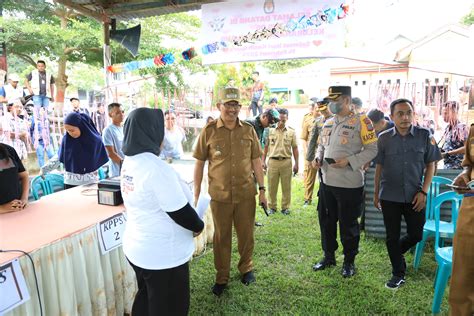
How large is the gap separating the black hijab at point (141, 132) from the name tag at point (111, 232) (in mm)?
865

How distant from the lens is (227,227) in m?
2.83

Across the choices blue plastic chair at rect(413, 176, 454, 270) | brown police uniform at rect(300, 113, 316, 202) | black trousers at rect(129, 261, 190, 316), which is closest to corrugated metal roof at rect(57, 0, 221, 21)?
brown police uniform at rect(300, 113, 316, 202)

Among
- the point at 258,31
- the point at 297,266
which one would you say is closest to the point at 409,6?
the point at 258,31

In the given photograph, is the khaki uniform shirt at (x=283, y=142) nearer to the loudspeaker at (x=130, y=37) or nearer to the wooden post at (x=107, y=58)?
the loudspeaker at (x=130, y=37)

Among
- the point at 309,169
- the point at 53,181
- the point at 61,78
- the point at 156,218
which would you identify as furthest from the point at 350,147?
the point at 61,78

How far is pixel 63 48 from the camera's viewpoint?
9.99 metres

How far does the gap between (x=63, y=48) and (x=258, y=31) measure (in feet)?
27.6

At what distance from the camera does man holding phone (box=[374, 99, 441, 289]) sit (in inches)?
106

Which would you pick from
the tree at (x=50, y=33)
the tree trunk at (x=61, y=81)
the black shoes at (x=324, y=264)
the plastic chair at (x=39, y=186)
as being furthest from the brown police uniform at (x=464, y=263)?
the tree trunk at (x=61, y=81)

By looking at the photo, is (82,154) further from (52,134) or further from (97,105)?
(97,105)

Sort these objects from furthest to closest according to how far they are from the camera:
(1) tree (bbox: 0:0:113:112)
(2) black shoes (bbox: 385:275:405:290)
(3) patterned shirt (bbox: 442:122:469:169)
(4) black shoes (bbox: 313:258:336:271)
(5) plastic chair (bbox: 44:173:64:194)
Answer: (1) tree (bbox: 0:0:113:112)
(3) patterned shirt (bbox: 442:122:469:169)
(5) plastic chair (bbox: 44:173:64:194)
(4) black shoes (bbox: 313:258:336:271)
(2) black shoes (bbox: 385:275:405:290)

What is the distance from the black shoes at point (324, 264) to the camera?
323 centimetres

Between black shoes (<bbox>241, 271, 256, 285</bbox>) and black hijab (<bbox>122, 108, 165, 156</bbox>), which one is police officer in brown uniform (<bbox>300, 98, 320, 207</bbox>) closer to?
black shoes (<bbox>241, 271, 256, 285</bbox>)

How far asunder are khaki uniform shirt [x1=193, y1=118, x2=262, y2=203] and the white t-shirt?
3.40 feet
